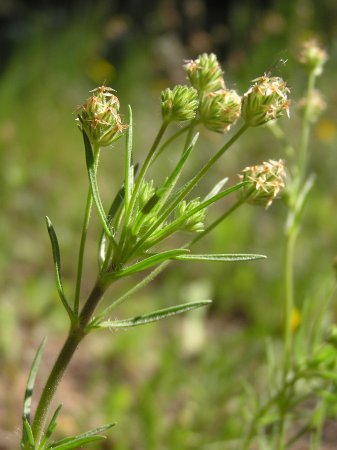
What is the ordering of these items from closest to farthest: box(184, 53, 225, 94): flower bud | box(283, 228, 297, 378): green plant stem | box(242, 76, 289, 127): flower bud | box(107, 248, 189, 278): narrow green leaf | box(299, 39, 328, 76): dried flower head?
box(107, 248, 189, 278): narrow green leaf, box(242, 76, 289, 127): flower bud, box(184, 53, 225, 94): flower bud, box(283, 228, 297, 378): green plant stem, box(299, 39, 328, 76): dried flower head

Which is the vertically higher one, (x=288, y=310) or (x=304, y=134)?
(x=304, y=134)

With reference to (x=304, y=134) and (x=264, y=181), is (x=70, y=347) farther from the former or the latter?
(x=304, y=134)

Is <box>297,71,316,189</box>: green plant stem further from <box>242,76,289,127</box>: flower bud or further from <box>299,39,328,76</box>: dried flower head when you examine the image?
<box>242,76,289,127</box>: flower bud

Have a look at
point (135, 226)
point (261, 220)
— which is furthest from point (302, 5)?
point (135, 226)

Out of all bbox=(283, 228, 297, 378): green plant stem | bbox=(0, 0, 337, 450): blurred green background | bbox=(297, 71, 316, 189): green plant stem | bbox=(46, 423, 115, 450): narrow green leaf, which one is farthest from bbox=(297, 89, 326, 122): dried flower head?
bbox=(46, 423, 115, 450): narrow green leaf

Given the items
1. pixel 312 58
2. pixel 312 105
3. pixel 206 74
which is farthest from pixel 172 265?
pixel 206 74

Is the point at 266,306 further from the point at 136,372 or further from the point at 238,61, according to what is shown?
the point at 238,61
